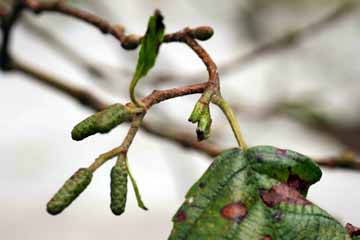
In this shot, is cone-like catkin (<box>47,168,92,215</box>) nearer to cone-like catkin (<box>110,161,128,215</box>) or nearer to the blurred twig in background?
cone-like catkin (<box>110,161,128,215</box>)

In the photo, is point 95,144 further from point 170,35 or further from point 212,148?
point 170,35

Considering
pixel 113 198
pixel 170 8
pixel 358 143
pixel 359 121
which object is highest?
pixel 170 8

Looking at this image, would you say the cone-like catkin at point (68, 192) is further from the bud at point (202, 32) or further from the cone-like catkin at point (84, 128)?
the bud at point (202, 32)

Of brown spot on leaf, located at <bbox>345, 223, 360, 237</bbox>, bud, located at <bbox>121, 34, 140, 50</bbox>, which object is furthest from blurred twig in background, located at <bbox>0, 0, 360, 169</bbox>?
brown spot on leaf, located at <bbox>345, 223, 360, 237</bbox>

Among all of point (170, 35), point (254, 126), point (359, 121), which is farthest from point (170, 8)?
point (170, 35)

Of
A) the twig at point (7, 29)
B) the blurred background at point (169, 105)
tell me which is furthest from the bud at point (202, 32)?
the blurred background at point (169, 105)

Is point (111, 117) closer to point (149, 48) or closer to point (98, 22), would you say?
point (149, 48)
